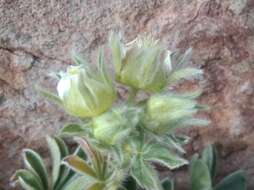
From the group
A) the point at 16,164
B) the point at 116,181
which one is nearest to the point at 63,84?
the point at 116,181

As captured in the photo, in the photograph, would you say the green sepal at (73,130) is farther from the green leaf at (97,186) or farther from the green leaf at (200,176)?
the green leaf at (200,176)

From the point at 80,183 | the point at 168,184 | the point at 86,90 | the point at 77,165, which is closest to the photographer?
the point at 86,90

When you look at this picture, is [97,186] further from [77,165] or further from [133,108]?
[133,108]

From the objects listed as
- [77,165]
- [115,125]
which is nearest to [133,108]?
[115,125]

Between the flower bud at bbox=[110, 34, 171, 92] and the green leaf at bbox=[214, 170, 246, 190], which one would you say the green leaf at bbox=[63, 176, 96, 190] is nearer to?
the flower bud at bbox=[110, 34, 171, 92]

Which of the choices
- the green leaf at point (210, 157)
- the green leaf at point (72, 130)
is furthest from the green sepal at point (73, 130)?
the green leaf at point (210, 157)

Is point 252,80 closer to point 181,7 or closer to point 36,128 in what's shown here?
point 181,7
